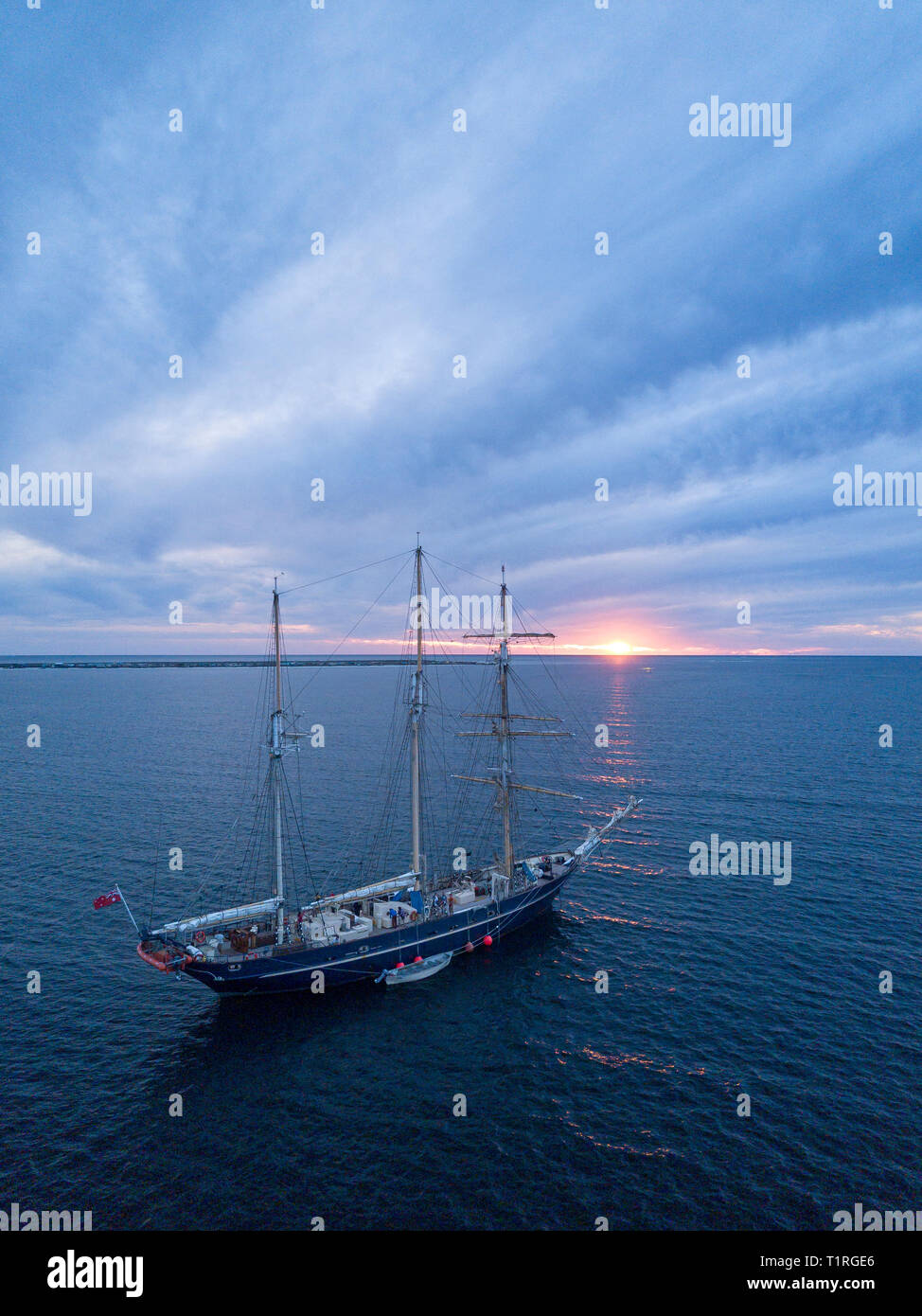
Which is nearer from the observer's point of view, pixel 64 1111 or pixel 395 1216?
pixel 395 1216

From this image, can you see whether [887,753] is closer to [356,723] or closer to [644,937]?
[644,937]
